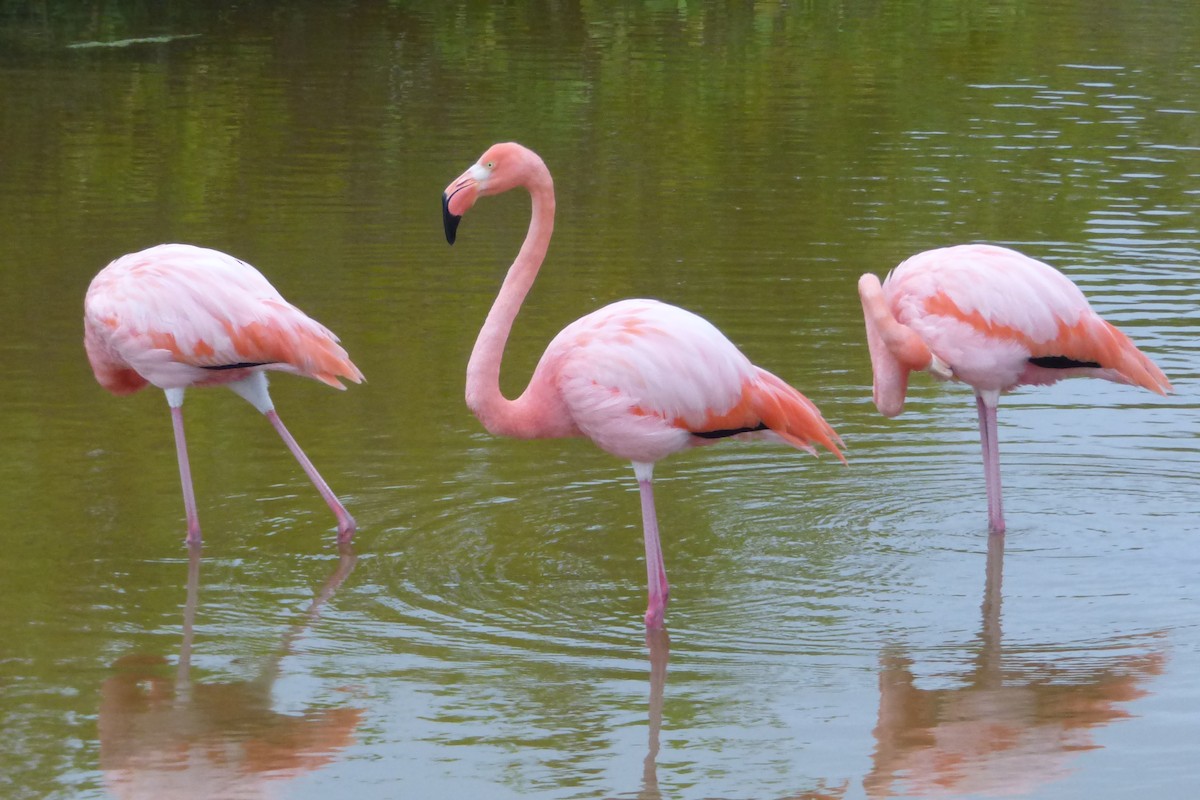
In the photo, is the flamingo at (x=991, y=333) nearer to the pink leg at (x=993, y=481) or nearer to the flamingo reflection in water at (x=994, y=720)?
the pink leg at (x=993, y=481)

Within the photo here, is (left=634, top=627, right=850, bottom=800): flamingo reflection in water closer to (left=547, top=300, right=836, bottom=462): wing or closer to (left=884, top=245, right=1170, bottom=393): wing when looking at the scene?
(left=547, top=300, right=836, bottom=462): wing

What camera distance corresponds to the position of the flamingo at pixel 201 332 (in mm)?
5859

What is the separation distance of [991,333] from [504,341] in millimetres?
1744

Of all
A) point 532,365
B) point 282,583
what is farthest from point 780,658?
point 532,365

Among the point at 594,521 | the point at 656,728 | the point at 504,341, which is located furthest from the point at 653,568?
the point at 594,521

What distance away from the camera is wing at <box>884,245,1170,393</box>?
5840mm

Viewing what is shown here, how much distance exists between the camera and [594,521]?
20.2 ft

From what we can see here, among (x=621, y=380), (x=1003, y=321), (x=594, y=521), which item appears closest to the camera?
(x=621, y=380)

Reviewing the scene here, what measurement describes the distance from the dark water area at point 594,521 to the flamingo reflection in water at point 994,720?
0.04 ft

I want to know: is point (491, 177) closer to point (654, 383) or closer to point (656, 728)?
point (654, 383)

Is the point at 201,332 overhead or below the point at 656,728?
overhead

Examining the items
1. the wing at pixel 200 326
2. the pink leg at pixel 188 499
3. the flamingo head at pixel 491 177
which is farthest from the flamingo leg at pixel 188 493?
the flamingo head at pixel 491 177

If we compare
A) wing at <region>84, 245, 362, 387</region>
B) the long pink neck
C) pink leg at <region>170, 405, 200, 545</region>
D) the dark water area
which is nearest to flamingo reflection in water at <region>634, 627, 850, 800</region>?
the dark water area

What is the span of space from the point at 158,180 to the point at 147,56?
7.47 m
